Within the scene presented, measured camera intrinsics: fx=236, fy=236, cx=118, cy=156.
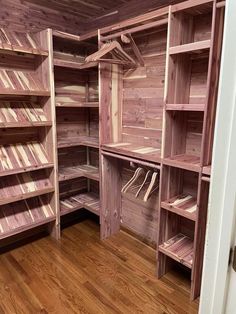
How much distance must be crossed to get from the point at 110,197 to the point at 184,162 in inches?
46.1

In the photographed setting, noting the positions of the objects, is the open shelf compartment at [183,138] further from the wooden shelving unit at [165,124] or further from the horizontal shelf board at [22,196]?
the horizontal shelf board at [22,196]

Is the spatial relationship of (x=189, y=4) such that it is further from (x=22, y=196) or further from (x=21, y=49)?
(x=22, y=196)

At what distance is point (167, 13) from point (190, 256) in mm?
1792

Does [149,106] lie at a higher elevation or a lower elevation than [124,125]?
higher

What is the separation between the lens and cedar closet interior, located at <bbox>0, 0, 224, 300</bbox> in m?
1.71

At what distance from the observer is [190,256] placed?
5.98 ft

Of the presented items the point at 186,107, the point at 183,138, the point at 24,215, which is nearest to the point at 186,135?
the point at 183,138

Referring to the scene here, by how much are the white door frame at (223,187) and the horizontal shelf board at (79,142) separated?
77.8 inches

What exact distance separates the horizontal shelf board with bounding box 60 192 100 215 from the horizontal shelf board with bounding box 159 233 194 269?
3.05 ft

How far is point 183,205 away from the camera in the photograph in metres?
1.84

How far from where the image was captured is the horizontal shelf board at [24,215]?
2.28 metres

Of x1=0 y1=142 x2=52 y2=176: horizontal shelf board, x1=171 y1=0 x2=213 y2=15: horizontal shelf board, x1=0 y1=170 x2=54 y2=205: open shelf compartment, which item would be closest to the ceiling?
x1=171 y1=0 x2=213 y2=15: horizontal shelf board

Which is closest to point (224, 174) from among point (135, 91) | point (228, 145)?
point (228, 145)

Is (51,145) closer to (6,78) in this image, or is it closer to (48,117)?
(48,117)
